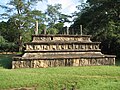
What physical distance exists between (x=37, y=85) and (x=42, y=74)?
1300mm

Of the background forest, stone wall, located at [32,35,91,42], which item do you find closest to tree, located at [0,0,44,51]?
the background forest

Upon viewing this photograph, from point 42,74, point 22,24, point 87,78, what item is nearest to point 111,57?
point 87,78

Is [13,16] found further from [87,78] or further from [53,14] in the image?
[87,78]

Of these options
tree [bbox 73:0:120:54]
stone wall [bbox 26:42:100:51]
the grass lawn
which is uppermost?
tree [bbox 73:0:120:54]

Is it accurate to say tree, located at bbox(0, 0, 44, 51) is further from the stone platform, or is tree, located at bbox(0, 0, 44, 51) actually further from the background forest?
the stone platform

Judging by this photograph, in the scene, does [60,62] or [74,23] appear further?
[74,23]

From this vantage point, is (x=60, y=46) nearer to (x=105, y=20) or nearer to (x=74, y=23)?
(x=105, y=20)

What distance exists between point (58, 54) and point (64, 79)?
3847 mm

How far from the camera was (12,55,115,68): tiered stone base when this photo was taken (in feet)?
41.5

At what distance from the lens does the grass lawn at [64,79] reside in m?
9.40

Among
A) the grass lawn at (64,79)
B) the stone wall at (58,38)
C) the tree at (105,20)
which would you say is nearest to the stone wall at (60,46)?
the stone wall at (58,38)

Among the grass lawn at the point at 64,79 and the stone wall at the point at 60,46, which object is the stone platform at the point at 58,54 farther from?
the grass lawn at the point at 64,79

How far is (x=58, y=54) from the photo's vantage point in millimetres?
13781

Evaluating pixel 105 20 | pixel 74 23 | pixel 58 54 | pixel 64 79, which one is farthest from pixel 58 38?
pixel 74 23
